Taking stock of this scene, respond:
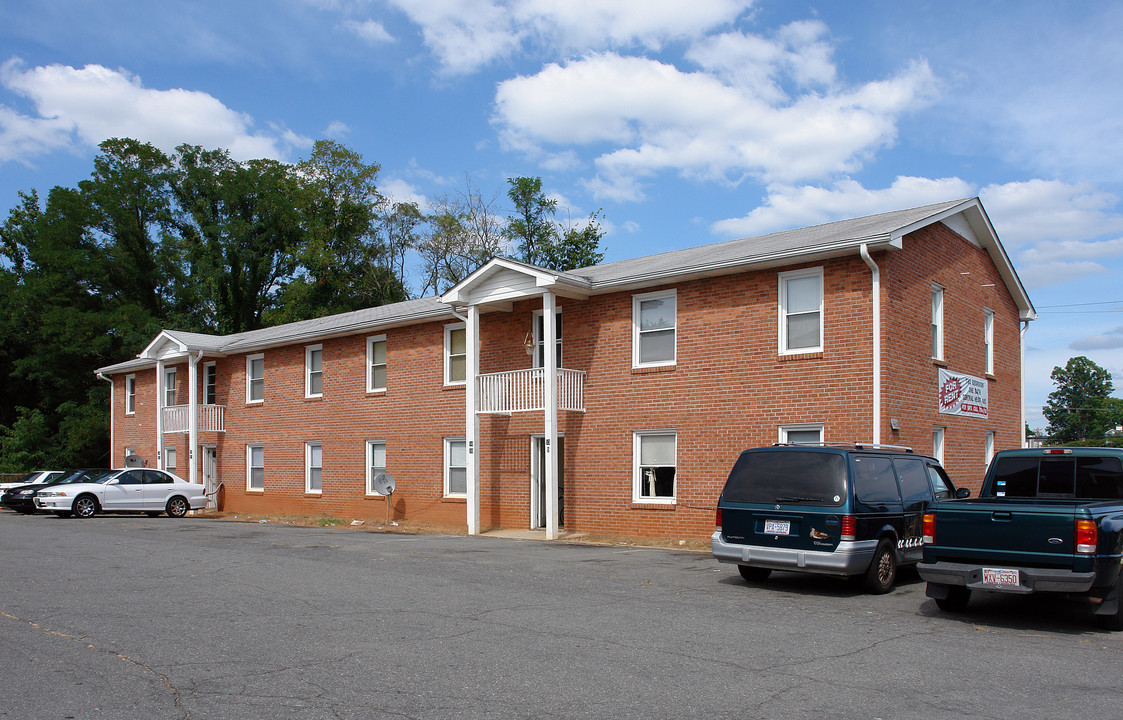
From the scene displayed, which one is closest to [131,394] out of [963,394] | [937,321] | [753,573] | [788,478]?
[937,321]

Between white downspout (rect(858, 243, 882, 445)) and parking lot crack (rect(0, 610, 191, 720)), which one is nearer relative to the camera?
parking lot crack (rect(0, 610, 191, 720))

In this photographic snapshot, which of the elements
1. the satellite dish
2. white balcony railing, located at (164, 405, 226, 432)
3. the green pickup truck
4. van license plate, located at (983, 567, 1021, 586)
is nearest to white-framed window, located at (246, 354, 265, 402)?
white balcony railing, located at (164, 405, 226, 432)

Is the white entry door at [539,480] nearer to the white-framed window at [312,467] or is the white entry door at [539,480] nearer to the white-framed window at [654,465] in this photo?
the white-framed window at [654,465]

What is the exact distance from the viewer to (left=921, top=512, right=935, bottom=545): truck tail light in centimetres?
909

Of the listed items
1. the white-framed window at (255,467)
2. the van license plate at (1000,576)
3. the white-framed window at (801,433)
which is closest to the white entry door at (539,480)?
the white-framed window at (801,433)

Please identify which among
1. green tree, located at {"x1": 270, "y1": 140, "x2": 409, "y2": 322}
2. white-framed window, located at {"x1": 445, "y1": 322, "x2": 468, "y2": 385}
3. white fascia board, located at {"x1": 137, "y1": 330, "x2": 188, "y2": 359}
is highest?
green tree, located at {"x1": 270, "y1": 140, "x2": 409, "y2": 322}

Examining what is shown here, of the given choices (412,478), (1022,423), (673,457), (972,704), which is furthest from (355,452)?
(972,704)

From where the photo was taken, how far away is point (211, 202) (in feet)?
166

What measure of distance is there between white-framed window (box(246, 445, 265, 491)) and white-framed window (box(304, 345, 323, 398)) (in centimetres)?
330

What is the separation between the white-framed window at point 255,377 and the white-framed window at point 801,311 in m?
18.3

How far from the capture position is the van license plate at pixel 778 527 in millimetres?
10562

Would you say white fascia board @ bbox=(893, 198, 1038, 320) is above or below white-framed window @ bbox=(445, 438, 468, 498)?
above

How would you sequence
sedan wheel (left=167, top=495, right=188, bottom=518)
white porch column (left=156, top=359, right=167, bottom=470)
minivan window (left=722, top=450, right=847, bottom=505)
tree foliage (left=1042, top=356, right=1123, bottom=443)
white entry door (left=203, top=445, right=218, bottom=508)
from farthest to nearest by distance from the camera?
tree foliage (left=1042, top=356, right=1123, bottom=443) < white porch column (left=156, top=359, right=167, bottom=470) < white entry door (left=203, top=445, right=218, bottom=508) < sedan wheel (left=167, top=495, right=188, bottom=518) < minivan window (left=722, top=450, right=847, bottom=505)

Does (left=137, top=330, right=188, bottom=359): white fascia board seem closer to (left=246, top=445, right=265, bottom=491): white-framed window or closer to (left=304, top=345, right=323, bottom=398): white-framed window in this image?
(left=246, top=445, right=265, bottom=491): white-framed window
